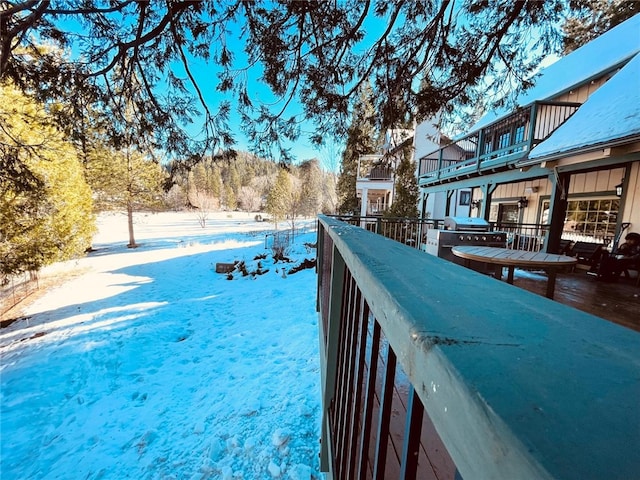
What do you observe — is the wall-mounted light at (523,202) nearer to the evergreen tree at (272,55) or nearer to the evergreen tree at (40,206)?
the evergreen tree at (272,55)

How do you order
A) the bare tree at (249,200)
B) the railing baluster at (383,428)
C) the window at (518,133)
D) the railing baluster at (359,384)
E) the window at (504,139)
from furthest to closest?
the bare tree at (249,200), the window at (504,139), the window at (518,133), the railing baluster at (359,384), the railing baluster at (383,428)

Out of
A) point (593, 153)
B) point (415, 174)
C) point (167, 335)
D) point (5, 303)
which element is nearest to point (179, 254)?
point (5, 303)

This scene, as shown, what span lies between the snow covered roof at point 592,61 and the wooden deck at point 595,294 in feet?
12.3

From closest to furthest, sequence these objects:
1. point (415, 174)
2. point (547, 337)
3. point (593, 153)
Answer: point (547, 337)
point (593, 153)
point (415, 174)

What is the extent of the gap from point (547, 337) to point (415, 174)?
48.3 ft

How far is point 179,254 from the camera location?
1638 centimetres

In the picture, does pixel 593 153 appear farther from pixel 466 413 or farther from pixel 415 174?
pixel 415 174

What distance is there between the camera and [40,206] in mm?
8859

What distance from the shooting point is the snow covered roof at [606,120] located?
14.0 feet

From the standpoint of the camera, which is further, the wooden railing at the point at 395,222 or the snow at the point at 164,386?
the wooden railing at the point at 395,222

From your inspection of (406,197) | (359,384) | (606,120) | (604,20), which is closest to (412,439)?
(359,384)

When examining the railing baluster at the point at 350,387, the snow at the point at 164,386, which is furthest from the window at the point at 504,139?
the railing baluster at the point at 350,387

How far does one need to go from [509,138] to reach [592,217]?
3.71 m

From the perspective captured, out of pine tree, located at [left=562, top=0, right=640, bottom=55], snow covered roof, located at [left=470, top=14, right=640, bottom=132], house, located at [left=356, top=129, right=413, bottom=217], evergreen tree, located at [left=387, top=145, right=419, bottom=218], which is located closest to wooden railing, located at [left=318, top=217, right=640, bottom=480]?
house, located at [left=356, top=129, right=413, bottom=217]
